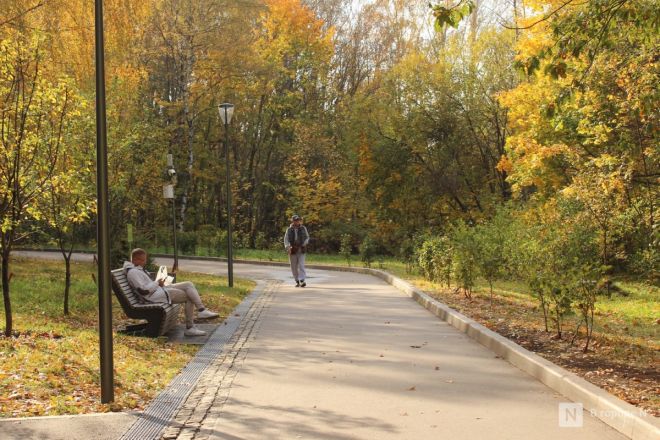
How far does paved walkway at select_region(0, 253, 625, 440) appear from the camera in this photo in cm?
552

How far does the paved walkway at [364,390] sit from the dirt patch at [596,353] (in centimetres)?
57

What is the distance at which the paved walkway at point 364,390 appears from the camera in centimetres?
552

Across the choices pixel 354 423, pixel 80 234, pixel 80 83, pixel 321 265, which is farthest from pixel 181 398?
pixel 80 234

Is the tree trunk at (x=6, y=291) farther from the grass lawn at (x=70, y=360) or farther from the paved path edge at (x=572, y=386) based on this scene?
the paved path edge at (x=572, y=386)

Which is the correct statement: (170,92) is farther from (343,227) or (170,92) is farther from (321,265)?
(321,265)

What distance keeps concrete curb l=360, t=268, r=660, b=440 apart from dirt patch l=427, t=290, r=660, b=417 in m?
0.26

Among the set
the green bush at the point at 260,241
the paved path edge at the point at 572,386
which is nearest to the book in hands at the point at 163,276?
the paved path edge at the point at 572,386

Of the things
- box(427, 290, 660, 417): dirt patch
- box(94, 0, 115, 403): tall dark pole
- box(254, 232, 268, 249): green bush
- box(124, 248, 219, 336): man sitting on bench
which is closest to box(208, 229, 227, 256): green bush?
box(254, 232, 268, 249): green bush

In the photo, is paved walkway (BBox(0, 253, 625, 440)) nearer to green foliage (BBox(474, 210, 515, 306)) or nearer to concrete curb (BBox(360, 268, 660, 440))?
concrete curb (BBox(360, 268, 660, 440))

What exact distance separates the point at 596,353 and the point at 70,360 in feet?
19.7

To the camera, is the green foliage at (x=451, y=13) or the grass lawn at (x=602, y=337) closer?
the grass lawn at (x=602, y=337)

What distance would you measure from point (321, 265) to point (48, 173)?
788 inches

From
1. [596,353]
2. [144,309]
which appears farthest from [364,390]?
[144,309]

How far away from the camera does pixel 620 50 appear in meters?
14.9
